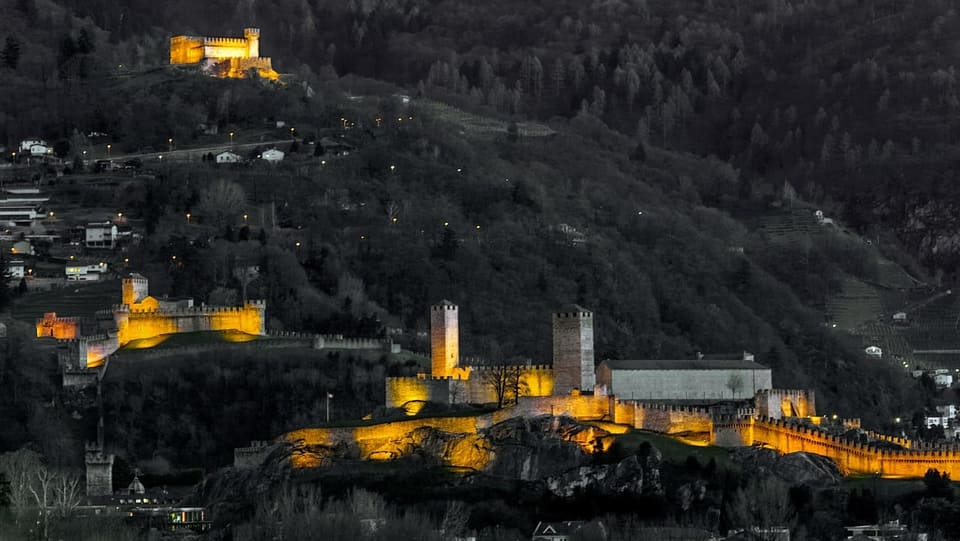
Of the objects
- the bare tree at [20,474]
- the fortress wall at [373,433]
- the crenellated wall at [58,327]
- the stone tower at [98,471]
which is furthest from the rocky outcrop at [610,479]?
the crenellated wall at [58,327]

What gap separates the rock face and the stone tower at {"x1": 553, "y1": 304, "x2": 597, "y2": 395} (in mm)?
8872

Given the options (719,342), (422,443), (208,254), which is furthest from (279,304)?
(422,443)

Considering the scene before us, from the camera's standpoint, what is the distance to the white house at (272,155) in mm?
188750

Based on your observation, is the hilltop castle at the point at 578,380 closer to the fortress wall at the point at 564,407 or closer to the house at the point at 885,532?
the fortress wall at the point at 564,407

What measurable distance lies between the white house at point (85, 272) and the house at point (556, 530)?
54251mm

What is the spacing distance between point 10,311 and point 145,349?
1386 centimetres

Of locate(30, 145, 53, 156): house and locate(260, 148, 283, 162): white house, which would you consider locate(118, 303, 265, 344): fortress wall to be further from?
locate(30, 145, 53, 156): house

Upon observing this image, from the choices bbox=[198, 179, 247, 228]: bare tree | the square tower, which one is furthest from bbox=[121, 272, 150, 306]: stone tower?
the square tower

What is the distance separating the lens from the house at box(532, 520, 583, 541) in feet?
360

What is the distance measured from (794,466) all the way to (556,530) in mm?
10135

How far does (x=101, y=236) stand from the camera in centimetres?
17000

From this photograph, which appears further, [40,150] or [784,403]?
[40,150]

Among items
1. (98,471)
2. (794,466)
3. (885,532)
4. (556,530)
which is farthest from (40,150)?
(885,532)

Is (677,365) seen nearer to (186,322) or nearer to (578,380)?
(578,380)
